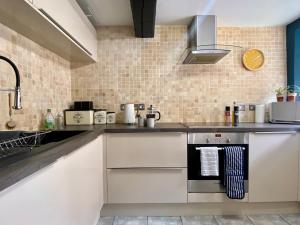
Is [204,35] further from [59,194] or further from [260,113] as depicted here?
[59,194]

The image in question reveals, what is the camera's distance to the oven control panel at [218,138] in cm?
217

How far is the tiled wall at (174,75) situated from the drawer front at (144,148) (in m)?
0.65

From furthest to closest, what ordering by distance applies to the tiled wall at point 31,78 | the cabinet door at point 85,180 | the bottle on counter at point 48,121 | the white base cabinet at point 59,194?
the bottle on counter at point 48,121, the tiled wall at point 31,78, the cabinet door at point 85,180, the white base cabinet at point 59,194

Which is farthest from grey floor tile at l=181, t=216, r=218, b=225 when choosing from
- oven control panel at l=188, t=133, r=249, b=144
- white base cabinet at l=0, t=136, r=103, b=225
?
white base cabinet at l=0, t=136, r=103, b=225

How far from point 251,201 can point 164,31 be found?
6.70 ft

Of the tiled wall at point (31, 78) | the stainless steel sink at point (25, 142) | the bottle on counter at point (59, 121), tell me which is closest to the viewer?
the stainless steel sink at point (25, 142)

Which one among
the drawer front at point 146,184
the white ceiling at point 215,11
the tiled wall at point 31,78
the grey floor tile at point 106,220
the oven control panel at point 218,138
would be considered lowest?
the grey floor tile at point 106,220

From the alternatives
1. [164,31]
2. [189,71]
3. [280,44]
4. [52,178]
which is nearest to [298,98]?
[280,44]

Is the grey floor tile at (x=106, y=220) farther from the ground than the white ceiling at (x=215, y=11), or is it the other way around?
the white ceiling at (x=215, y=11)

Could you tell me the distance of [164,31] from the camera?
2779 mm

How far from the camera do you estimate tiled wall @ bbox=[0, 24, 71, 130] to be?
1.52 meters

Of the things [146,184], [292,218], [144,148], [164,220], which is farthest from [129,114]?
[292,218]

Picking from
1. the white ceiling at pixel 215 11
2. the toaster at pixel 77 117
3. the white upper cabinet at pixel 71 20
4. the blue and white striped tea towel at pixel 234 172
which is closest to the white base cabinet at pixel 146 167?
the blue and white striped tea towel at pixel 234 172

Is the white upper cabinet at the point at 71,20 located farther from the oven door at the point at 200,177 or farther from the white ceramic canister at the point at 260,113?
the white ceramic canister at the point at 260,113
